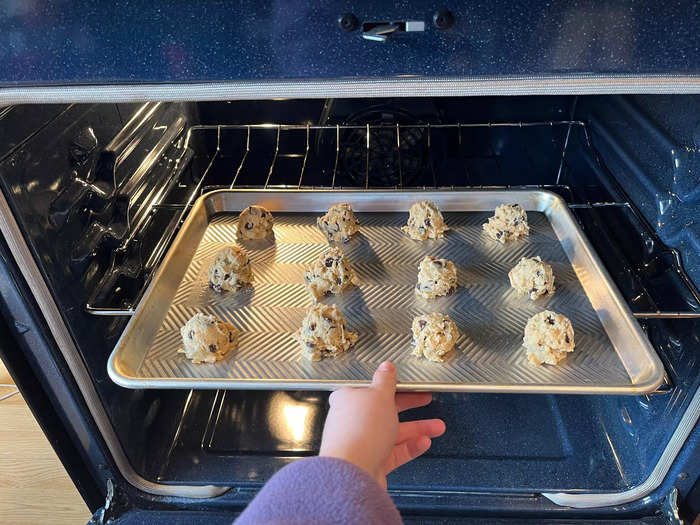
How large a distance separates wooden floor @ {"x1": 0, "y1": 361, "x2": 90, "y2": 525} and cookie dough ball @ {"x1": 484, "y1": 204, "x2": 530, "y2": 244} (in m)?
1.49

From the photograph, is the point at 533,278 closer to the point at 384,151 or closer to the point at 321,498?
the point at 384,151

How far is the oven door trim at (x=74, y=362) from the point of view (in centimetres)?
92

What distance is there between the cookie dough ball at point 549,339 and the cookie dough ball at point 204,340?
2.33 feet

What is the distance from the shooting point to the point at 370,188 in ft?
5.47

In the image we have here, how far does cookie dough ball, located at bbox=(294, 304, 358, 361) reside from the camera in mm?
1191

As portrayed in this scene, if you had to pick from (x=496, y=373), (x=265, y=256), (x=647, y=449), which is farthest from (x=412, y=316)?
(x=647, y=449)

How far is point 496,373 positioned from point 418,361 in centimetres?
18

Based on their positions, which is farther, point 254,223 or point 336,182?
point 336,182

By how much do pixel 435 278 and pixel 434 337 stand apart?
0.70ft

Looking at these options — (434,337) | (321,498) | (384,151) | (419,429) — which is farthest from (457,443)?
(384,151)

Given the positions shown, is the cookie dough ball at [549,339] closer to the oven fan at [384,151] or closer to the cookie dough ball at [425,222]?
the cookie dough ball at [425,222]

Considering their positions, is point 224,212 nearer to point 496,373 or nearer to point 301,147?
point 301,147

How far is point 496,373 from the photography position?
1.17m

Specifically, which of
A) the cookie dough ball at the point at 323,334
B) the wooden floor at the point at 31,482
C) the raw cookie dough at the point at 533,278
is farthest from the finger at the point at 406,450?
the wooden floor at the point at 31,482
